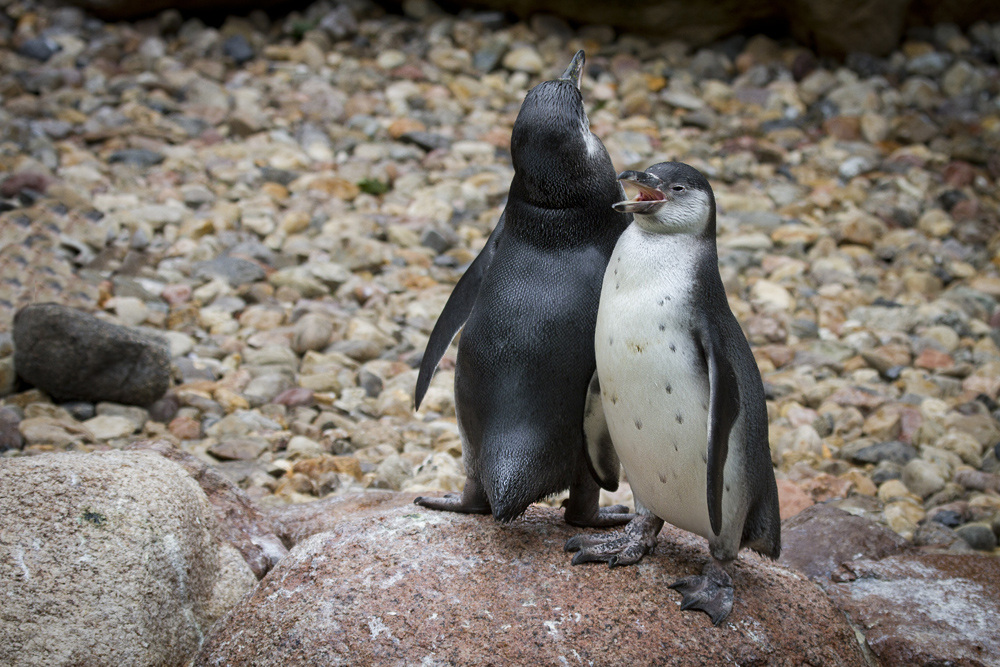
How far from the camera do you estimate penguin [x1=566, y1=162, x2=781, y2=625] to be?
9.12 ft

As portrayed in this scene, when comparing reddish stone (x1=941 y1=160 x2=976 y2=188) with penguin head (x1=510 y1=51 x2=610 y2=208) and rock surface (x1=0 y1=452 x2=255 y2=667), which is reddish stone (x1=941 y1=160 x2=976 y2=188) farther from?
rock surface (x1=0 y1=452 x2=255 y2=667)

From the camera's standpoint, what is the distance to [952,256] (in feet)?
25.2

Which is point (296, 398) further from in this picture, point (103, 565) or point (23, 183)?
point (23, 183)

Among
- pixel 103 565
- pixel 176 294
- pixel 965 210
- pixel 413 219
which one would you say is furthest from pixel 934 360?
pixel 103 565

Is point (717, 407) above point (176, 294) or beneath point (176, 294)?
above

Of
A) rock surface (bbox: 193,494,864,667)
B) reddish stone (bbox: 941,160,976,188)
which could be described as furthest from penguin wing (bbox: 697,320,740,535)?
reddish stone (bbox: 941,160,976,188)

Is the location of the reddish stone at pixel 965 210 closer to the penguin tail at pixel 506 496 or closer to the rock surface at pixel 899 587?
the rock surface at pixel 899 587

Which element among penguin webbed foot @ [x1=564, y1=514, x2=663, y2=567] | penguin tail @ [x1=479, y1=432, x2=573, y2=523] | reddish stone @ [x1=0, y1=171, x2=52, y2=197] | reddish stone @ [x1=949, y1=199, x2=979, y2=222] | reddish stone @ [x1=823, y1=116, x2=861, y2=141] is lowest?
penguin webbed foot @ [x1=564, y1=514, x2=663, y2=567]

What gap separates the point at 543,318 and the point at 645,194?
53 cm

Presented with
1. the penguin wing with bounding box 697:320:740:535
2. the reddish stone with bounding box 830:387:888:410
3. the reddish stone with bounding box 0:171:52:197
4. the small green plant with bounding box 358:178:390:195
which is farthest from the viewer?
the small green plant with bounding box 358:178:390:195

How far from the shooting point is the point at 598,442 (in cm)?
318

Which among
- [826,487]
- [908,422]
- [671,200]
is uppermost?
[671,200]

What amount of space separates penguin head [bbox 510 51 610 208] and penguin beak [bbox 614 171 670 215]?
1.18ft

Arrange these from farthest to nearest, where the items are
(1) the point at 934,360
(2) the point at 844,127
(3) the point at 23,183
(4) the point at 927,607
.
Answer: (2) the point at 844,127 < (3) the point at 23,183 < (1) the point at 934,360 < (4) the point at 927,607
